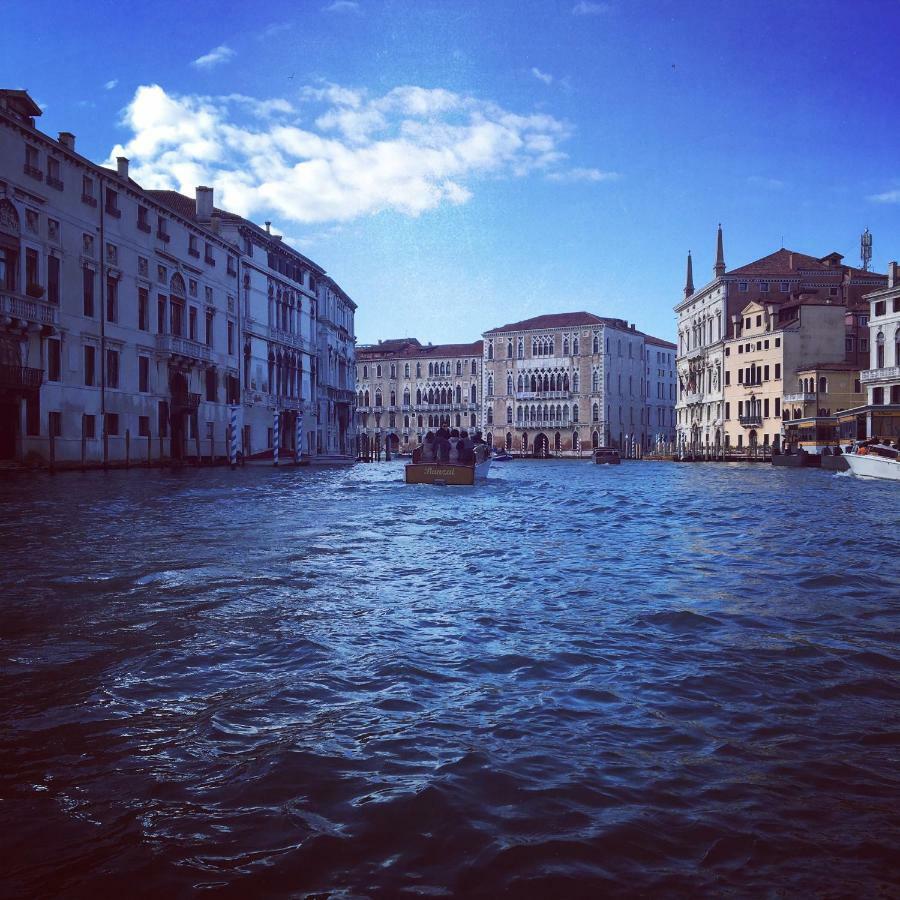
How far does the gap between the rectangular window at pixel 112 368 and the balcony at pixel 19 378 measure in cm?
469

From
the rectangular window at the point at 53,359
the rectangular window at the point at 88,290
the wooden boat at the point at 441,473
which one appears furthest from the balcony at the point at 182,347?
the wooden boat at the point at 441,473

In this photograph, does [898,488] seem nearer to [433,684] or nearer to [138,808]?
[433,684]

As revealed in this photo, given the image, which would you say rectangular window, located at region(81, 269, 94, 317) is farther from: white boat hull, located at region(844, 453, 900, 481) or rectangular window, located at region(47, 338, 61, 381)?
white boat hull, located at region(844, 453, 900, 481)

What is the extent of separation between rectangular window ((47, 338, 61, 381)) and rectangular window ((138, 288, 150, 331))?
19.7 ft

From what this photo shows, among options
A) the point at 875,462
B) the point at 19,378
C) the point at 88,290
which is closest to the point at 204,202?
the point at 88,290

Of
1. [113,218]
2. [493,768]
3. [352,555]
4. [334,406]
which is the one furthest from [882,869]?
[334,406]

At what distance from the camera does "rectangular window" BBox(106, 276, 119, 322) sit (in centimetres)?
2928

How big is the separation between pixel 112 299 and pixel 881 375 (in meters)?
39.1

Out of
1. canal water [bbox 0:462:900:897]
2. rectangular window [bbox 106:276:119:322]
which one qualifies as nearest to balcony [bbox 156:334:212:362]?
rectangular window [bbox 106:276:119:322]

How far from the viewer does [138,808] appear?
2477mm

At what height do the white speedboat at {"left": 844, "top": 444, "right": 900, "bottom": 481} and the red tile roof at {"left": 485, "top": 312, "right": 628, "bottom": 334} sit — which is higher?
the red tile roof at {"left": 485, "top": 312, "right": 628, "bottom": 334}

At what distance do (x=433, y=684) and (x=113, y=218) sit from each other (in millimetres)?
30127

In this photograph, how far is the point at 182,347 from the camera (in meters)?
34.2

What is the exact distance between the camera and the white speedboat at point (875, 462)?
1049 inches
